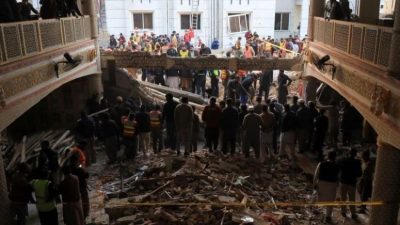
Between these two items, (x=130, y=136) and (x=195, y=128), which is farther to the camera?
(x=195, y=128)

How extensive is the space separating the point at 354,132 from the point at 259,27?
15.8 m

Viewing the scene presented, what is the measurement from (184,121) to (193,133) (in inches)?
32.4

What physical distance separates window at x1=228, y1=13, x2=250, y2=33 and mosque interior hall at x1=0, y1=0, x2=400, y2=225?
28.6 ft

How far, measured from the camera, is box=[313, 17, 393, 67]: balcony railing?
792cm

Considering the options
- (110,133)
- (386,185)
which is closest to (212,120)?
(110,133)

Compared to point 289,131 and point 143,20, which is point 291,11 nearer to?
point 143,20

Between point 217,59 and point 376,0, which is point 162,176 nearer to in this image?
point 217,59

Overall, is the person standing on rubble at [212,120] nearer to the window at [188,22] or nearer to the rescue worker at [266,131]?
the rescue worker at [266,131]

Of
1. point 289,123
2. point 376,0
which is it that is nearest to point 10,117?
point 289,123

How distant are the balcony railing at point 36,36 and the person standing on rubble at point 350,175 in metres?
7.45

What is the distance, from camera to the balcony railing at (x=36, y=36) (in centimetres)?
873

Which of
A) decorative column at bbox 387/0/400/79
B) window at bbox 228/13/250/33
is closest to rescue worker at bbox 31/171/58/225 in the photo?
decorative column at bbox 387/0/400/79

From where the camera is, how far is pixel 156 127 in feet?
40.9

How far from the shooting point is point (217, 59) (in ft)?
54.4
